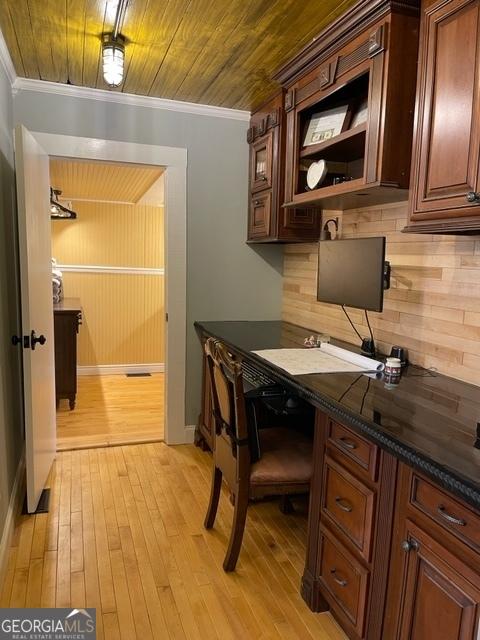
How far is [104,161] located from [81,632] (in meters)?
2.54

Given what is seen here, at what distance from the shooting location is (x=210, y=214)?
326cm

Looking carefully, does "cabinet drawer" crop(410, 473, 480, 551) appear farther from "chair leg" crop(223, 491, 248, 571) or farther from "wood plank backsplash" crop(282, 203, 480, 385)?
"chair leg" crop(223, 491, 248, 571)

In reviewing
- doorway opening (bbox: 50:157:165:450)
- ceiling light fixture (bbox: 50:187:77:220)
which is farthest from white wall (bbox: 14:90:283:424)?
ceiling light fixture (bbox: 50:187:77:220)

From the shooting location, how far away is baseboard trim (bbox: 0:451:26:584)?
1.95m

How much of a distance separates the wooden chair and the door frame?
3.86ft

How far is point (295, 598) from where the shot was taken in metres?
1.85

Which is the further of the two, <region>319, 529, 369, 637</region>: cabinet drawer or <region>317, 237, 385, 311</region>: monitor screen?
<region>317, 237, 385, 311</region>: monitor screen

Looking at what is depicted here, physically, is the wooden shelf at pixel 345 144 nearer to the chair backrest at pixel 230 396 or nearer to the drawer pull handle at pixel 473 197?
the drawer pull handle at pixel 473 197

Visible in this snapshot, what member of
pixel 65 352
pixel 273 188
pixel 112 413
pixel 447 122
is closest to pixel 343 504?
pixel 447 122

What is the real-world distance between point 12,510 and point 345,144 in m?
2.41

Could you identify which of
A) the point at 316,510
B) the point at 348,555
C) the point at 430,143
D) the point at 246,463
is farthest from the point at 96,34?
the point at 348,555

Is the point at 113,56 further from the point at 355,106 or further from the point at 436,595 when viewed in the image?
the point at 436,595

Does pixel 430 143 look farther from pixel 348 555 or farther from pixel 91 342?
pixel 91 342

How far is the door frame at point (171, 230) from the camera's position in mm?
2891
